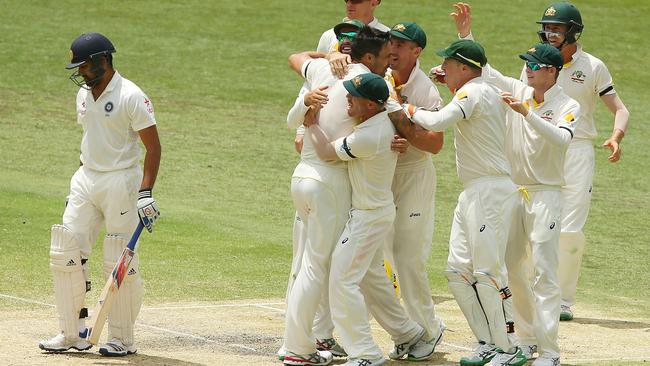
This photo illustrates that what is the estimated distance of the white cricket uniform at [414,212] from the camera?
8.54m

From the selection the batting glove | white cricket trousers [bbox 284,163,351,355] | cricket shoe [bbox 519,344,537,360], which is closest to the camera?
white cricket trousers [bbox 284,163,351,355]

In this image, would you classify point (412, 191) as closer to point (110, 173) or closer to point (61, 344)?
point (110, 173)

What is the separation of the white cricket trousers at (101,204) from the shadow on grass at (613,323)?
390cm

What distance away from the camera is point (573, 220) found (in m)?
10.4

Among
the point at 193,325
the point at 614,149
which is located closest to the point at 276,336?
the point at 193,325

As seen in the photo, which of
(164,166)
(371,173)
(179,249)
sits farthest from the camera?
(164,166)

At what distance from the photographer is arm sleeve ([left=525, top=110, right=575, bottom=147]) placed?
26.2 ft

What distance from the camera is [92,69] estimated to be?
8289 millimetres

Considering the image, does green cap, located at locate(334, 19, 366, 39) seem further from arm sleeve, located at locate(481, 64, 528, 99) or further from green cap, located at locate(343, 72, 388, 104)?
arm sleeve, located at locate(481, 64, 528, 99)

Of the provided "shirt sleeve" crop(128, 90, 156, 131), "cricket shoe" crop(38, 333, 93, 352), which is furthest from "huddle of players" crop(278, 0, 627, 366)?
"cricket shoe" crop(38, 333, 93, 352)

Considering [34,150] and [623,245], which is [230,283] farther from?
[34,150]

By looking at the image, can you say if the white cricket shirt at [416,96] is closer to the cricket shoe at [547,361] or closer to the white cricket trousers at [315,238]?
the white cricket trousers at [315,238]

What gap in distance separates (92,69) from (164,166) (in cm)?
833

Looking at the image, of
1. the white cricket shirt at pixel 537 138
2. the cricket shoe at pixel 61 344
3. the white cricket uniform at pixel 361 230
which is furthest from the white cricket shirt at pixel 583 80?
the cricket shoe at pixel 61 344
